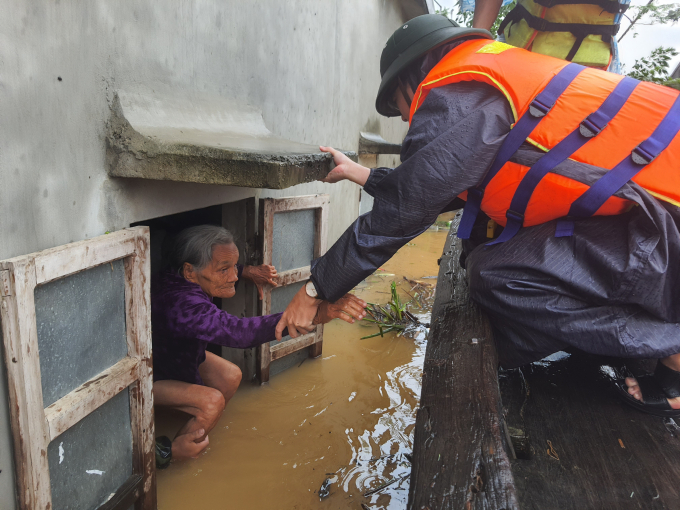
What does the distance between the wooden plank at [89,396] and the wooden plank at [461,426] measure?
1.31m

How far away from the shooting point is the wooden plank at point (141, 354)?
2213 mm

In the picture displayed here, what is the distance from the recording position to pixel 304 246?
4113 mm

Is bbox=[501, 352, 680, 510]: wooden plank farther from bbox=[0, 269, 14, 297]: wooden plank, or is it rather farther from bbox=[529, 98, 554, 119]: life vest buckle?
bbox=[0, 269, 14, 297]: wooden plank

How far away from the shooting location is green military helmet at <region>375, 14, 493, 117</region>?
2.27 metres

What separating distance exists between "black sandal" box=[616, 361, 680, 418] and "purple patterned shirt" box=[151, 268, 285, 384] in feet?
5.83

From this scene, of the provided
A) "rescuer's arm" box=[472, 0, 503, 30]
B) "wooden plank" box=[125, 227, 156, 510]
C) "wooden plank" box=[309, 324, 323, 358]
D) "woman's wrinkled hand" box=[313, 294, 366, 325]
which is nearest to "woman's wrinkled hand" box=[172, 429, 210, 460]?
"wooden plank" box=[125, 227, 156, 510]

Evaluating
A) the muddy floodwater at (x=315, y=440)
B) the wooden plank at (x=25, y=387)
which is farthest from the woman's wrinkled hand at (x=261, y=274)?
the wooden plank at (x=25, y=387)

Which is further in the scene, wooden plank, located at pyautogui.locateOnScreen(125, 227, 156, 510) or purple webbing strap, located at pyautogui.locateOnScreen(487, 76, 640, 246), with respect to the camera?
wooden plank, located at pyautogui.locateOnScreen(125, 227, 156, 510)

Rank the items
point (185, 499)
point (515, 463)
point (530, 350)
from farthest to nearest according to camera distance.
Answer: point (185, 499)
point (530, 350)
point (515, 463)

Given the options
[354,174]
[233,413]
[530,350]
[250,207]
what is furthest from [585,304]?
[233,413]

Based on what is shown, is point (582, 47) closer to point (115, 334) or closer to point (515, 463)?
point (515, 463)

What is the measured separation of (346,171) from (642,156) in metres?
1.35

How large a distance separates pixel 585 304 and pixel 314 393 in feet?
8.61

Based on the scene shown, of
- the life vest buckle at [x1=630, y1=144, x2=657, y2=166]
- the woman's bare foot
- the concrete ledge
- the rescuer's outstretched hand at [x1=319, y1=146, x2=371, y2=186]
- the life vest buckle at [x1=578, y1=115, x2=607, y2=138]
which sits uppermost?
the life vest buckle at [x1=578, y1=115, x2=607, y2=138]
